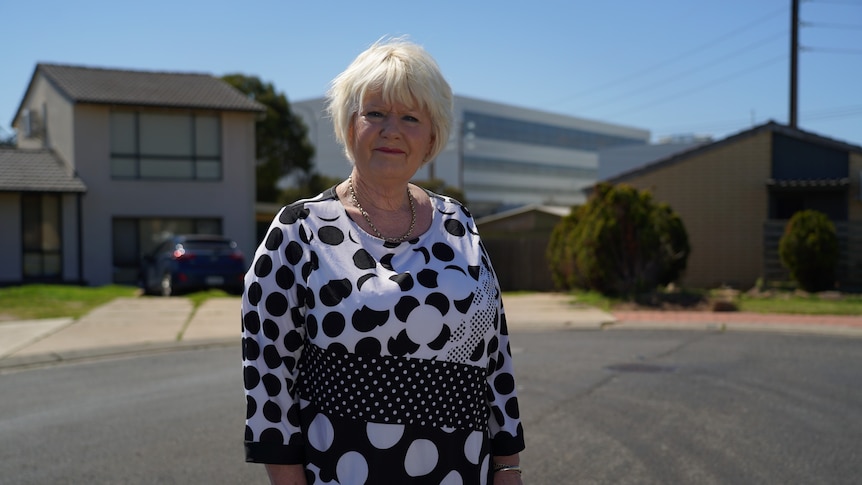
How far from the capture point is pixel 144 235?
2678 cm

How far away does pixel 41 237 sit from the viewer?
25.4 metres

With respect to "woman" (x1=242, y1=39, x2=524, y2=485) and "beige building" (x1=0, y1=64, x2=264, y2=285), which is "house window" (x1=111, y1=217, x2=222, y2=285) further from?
"woman" (x1=242, y1=39, x2=524, y2=485)

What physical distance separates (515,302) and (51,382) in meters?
9.72

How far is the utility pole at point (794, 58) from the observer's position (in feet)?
80.0

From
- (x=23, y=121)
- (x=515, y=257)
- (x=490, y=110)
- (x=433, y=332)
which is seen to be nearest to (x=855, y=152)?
(x=515, y=257)

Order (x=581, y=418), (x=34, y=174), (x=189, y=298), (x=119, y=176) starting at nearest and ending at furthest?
(x=581, y=418)
(x=189, y=298)
(x=34, y=174)
(x=119, y=176)

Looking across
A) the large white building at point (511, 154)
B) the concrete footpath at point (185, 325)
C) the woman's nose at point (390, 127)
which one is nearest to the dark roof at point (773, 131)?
the concrete footpath at point (185, 325)

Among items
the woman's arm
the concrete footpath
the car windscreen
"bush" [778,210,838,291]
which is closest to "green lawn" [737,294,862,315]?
the concrete footpath

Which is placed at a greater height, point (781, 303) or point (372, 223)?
point (372, 223)

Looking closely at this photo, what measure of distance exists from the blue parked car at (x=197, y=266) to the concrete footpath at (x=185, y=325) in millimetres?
2348

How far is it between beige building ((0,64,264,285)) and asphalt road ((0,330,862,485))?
678 inches

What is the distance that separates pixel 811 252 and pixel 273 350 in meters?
17.6

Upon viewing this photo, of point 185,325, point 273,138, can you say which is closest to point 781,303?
point 185,325

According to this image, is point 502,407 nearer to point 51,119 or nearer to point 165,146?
point 165,146
